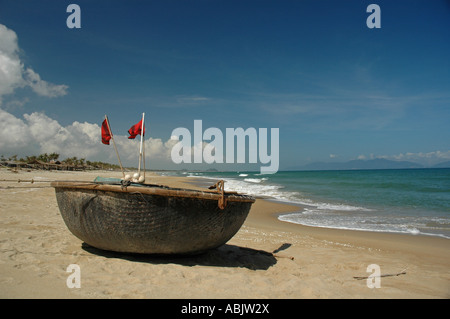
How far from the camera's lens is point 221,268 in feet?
13.2

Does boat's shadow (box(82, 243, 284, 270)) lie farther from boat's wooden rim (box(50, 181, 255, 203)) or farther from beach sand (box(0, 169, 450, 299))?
boat's wooden rim (box(50, 181, 255, 203))

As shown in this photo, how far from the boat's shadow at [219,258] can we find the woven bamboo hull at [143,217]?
0.25 meters

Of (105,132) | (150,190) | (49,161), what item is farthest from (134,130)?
(49,161)

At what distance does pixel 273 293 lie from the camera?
3.16 metres

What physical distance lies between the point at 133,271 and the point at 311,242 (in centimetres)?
463

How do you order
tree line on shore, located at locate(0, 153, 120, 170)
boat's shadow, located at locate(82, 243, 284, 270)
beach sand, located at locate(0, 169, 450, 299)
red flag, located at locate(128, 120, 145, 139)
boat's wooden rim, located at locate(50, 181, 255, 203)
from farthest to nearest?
tree line on shore, located at locate(0, 153, 120, 170)
red flag, located at locate(128, 120, 145, 139)
boat's shadow, located at locate(82, 243, 284, 270)
boat's wooden rim, located at locate(50, 181, 255, 203)
beach sand, located at locate(0, 169, 450, 299)

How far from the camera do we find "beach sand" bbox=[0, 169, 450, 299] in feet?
9.65

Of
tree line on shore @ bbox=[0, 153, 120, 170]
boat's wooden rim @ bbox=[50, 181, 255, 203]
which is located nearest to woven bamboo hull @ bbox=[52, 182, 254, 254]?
boat's wooden rim @ bbox=[50, 181, 255, 203]

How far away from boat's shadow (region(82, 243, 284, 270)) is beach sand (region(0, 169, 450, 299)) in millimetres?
14

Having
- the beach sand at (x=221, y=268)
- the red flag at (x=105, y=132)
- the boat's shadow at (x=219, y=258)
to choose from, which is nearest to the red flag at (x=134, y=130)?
the red flag at (x=105, y=132)

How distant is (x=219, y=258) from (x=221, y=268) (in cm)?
57

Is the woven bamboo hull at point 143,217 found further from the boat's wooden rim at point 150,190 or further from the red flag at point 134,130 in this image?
the red flag at point 134,130

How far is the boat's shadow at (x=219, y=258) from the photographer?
3.91 m
